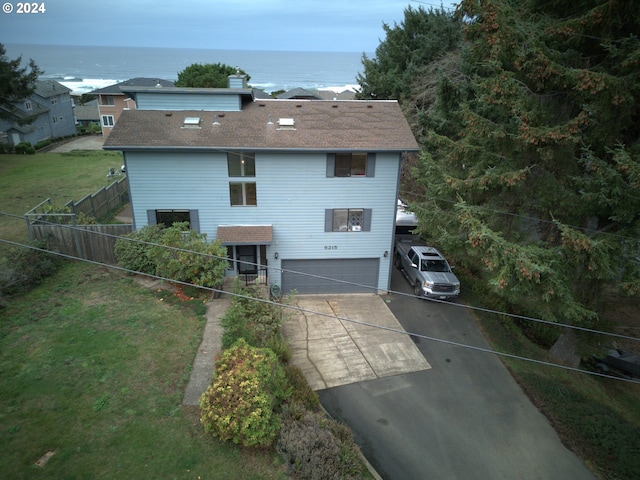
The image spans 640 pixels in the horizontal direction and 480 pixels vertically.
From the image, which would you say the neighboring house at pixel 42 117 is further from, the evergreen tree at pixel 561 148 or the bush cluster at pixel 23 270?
the evergreen tree at pixel 561 148

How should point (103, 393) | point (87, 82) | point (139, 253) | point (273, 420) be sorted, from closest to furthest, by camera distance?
point (273, 420) → point (103, 393) → point (139, 253) → point (87, 82)

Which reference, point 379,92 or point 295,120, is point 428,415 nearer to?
point 295,120

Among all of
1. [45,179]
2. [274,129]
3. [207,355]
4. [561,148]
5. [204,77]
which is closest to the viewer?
[561,148]

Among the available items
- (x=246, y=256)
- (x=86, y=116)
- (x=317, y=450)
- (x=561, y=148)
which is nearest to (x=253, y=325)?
(x=317, y=450)

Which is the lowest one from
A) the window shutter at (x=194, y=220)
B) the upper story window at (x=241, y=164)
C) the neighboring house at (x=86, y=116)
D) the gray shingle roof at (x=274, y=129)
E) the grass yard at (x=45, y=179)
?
the grass yard at (x=45, y=179)

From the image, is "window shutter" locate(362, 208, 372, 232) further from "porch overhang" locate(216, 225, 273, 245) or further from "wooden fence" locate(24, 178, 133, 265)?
"wooden fence" locate(24, 178, 133, 265)

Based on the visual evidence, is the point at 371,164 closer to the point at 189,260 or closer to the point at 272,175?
the point at 272,175

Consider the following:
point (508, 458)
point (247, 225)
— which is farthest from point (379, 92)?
point (508, 458)

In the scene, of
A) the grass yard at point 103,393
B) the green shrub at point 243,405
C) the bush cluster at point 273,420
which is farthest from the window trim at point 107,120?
the green shrub at point 243,405
